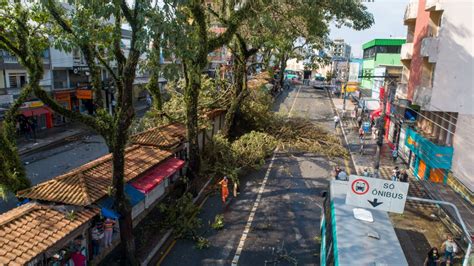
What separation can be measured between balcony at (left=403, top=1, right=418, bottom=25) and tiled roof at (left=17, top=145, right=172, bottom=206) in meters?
21.5

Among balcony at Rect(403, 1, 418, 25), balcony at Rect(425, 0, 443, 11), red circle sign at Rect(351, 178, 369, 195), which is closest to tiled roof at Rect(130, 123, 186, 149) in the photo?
red circle sign at Rect(351, 178, 369, 195)

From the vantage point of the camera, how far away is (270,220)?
53.0 feet

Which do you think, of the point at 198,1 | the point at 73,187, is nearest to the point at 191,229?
the point at 73,187

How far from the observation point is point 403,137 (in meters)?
27.3

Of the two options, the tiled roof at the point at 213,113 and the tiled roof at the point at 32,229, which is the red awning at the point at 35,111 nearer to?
the tiled roof at the point at 213,113

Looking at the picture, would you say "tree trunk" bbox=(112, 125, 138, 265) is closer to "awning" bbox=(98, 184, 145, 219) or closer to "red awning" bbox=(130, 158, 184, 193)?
"awning" bbox=(98, 184, 145, 219)

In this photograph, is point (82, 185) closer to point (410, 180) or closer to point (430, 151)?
point (430, 151)

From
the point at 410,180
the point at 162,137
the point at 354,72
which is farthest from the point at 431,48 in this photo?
the point at 354,72

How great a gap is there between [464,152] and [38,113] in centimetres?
3104

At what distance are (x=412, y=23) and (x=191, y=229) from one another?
908 inches

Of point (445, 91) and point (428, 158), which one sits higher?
point (445, 91)

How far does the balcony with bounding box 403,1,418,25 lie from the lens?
83.9 feet

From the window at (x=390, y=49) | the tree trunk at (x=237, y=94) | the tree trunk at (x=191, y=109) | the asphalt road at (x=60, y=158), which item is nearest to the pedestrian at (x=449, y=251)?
the tree trunk at (x=191, y=109)

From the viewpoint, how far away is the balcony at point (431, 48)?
19828 millimetres
